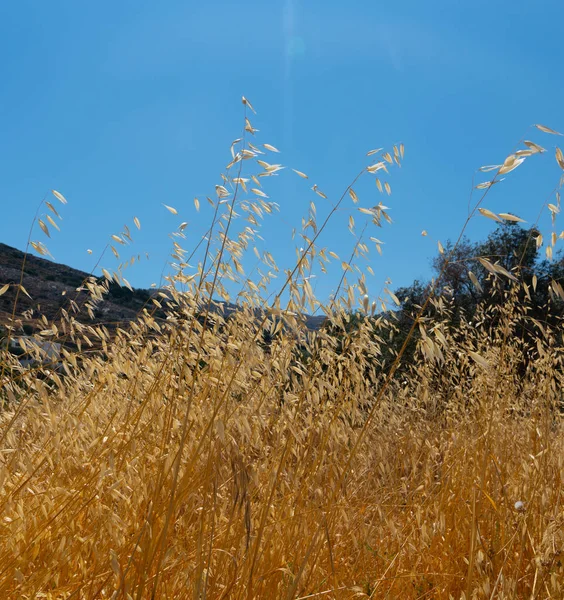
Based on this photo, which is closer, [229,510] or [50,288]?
[229,510]

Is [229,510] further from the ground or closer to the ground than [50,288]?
closer to the ground

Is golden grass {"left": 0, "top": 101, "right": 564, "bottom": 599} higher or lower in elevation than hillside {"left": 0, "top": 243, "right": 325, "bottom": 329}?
lower

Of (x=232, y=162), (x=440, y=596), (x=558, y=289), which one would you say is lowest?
(x=440, y=596)

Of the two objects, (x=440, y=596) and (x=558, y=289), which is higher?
(x=558, y=289)

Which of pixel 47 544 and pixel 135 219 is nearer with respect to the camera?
pixel 47 544

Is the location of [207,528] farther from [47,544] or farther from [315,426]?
[315,426]

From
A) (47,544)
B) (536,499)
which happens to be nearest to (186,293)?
(47,544)

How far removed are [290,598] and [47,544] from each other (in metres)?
0.87

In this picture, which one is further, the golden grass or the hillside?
the hillside

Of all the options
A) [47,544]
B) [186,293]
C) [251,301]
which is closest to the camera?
[47,544]

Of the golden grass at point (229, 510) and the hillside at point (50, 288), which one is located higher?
the hillside at point (50, 288)

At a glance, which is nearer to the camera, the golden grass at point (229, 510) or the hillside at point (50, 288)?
the golden grass at point (229, 510)

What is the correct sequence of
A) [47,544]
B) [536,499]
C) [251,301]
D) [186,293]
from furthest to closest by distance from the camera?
1. [251,301]
2. [186,293]
3. [536,499]
4. [47,544]

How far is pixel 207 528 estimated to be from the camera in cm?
191
